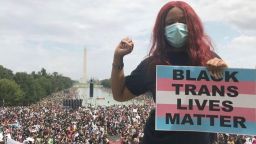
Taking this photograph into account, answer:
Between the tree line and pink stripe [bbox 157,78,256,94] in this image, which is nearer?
pink stripe [bbox 157,78,256,94]

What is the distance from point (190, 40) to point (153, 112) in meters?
0.37

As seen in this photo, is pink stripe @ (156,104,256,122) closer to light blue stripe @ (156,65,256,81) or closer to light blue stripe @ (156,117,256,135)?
light blue stripe @ (156,117,256,135)

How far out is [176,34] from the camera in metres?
2.35

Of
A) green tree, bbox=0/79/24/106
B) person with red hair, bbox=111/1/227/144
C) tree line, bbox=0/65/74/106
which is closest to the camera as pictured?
person with red hair, bbox=111/1/227/144

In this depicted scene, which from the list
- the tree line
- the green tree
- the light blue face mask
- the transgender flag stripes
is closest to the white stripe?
the transgender flag stripes

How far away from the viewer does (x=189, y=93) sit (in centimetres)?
239

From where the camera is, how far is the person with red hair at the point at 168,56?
240 centimetres

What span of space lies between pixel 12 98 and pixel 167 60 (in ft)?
285

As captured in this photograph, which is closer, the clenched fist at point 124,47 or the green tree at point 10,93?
the clenched fist at point 124,47

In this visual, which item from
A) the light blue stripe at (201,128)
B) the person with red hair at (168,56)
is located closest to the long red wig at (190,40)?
the person with red hair at (168,56)

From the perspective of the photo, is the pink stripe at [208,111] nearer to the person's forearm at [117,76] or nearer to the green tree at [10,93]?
the person's forearm at [117,76]

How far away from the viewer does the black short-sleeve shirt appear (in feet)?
7.88

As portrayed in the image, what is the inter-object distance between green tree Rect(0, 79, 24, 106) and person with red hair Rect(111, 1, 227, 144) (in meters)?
82.9

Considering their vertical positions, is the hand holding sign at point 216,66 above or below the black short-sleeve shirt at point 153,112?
above
